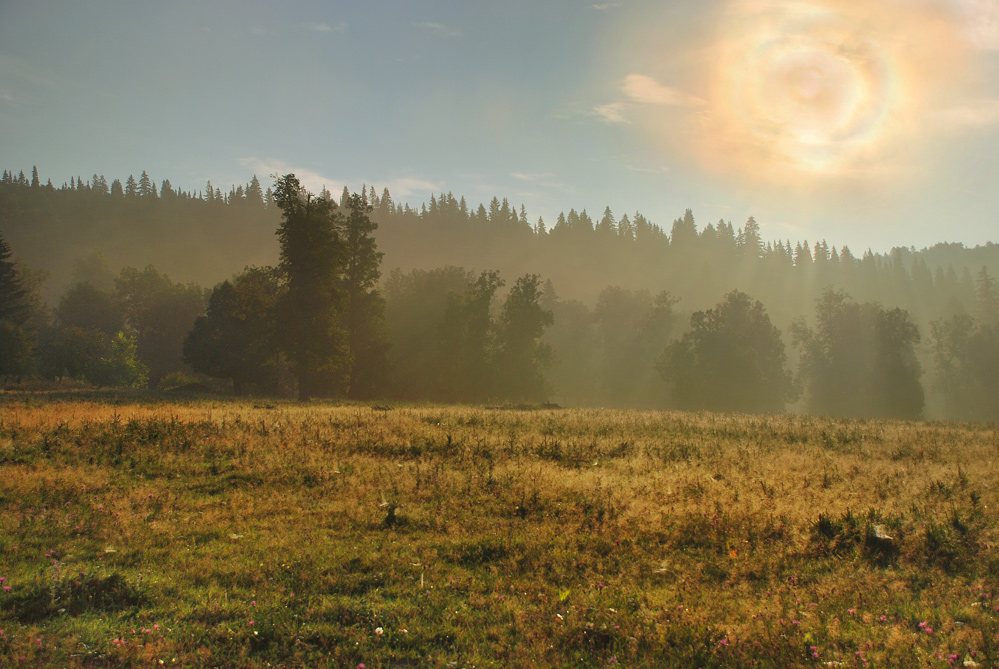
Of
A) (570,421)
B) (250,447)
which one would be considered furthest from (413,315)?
(250,447)

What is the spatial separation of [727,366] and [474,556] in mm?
75664

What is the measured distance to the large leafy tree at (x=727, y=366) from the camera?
7694 centimetres

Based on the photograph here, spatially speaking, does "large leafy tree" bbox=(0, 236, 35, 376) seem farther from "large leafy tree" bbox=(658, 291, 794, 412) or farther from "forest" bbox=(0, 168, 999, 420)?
"large leafy tree" bbox=(658, 291, 794, 412)

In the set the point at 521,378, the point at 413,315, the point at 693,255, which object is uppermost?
the point at 693,255

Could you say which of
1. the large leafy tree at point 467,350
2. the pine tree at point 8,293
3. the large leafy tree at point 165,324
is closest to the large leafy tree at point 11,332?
the pine tree at point 8,293

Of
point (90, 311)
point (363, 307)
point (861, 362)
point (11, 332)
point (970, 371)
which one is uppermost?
point (90, 311)

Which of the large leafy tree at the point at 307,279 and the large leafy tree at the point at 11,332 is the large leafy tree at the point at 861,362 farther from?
the large leafy tree at the point at 11,332

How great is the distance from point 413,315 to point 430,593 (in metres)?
73.3

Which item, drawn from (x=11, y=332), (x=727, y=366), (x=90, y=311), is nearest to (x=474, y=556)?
A: (x=11, y=332)

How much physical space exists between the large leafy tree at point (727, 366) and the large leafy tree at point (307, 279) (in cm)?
5339

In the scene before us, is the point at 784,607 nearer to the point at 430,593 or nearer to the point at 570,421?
the point at 430,593

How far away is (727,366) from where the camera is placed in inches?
3044

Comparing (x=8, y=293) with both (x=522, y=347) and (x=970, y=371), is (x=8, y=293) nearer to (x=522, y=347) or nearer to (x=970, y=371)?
(x=522, y=347)

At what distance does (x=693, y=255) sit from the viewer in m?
189
